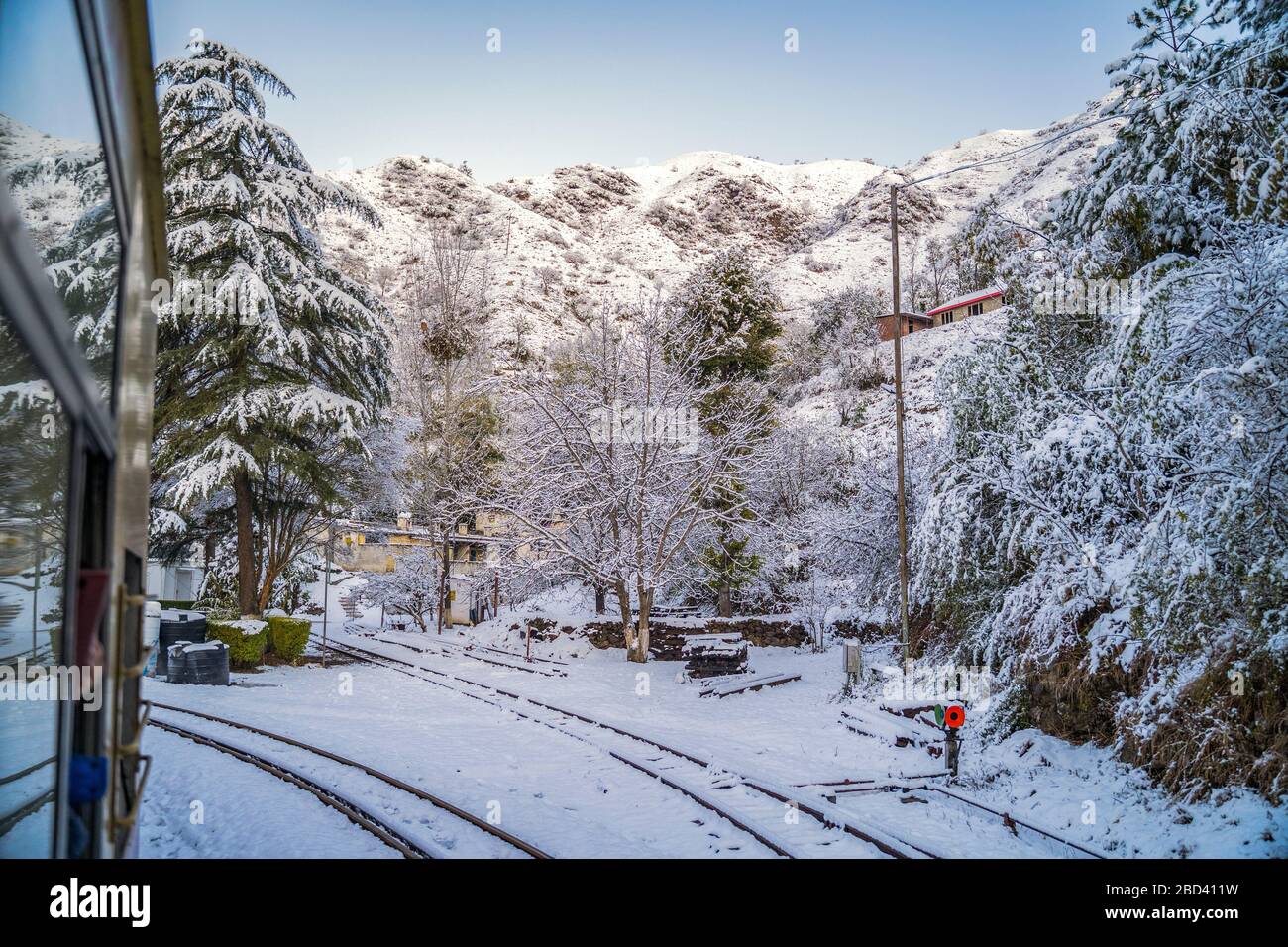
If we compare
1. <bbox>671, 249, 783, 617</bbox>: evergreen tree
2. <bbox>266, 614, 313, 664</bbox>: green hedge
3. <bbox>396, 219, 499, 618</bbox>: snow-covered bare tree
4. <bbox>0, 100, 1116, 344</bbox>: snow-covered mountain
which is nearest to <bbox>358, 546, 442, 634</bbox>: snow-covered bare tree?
<bbox>396, 219, 499, 618</bbox>: snow-covered bare tree

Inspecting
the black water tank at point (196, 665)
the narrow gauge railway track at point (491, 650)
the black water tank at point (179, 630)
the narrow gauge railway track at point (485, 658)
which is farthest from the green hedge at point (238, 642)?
the narrow gauge railway track at point (491, 650)

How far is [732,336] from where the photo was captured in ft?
88.4

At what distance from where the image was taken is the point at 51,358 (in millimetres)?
1683

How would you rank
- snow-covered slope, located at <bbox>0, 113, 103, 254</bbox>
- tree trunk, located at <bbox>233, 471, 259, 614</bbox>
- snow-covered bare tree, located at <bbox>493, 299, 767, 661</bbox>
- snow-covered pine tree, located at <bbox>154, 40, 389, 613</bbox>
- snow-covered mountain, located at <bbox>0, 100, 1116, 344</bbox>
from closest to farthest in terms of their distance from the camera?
snow-covered slope, located at <bbox>0, 113, 103, 254</bbox>, snow-covered pine tree, located at <bbox>154, 40, 389, 613</bbox>, snow-covered bare tree, located at <bbox>493, 299, 767, 661</bbox>, tree trunk, located at <bbox>233, 471, 259, 614</bbox>, snow-covered mountain, located at <bbox>0, 100, 1116, 344</bbox>

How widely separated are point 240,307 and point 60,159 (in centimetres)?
1931

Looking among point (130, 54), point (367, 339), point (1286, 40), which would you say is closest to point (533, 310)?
point (367, 339)

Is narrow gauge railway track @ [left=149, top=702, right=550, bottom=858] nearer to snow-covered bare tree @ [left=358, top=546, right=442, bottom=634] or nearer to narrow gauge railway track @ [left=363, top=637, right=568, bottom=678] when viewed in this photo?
narrow gauge railway track @ [left=363, top=637, right=568, bottom=678]

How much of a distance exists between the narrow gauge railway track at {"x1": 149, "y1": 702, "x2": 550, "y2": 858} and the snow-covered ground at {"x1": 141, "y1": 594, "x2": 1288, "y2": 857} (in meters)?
0.18

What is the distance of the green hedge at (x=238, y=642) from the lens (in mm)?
20109

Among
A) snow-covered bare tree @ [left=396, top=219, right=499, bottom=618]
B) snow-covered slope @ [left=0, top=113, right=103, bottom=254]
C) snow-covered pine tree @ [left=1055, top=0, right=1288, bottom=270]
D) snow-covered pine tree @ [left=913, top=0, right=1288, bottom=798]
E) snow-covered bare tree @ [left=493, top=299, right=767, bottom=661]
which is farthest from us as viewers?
snow-covered bare tree @ [left=396, top=219, right=499, bottom=618]

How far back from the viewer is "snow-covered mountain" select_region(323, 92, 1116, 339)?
9356 centimetres

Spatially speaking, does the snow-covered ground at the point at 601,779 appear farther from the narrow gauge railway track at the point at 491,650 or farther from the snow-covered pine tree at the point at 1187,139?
the snow-covered pine tree at the point at 1187,139

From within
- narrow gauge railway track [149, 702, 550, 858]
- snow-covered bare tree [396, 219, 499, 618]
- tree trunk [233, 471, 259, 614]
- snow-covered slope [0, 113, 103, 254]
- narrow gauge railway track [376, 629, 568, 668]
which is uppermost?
snow-covered bare tree [396, 219, 499, 618]
